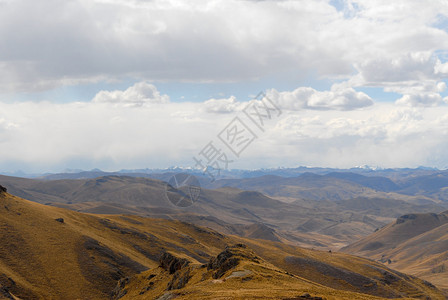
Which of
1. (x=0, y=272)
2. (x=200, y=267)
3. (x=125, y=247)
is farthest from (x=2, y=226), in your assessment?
(x=200, y=267)

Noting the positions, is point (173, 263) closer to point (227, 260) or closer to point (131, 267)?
point (227, 260)

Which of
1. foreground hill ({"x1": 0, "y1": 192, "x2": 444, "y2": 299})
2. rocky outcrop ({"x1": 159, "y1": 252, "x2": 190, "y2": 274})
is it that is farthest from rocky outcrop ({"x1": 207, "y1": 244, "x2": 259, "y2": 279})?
rocky outcrop ({"x1": 159, "y1": 252, "x2": 190, "y2": 274})

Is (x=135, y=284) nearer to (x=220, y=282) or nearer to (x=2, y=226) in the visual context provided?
(x=220, y=282)

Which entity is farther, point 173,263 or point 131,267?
point 131,267

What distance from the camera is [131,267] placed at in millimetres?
85312

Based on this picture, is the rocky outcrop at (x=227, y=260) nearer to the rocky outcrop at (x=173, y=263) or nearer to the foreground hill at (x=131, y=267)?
the foreground hill at (x=131, y=267)

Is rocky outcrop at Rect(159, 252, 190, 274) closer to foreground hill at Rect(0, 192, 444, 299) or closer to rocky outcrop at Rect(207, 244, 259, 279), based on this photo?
foreground hill at Rect(0, 192, 444, 299)

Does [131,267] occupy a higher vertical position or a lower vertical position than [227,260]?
lower

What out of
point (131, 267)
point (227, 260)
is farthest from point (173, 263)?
point (131, 267)

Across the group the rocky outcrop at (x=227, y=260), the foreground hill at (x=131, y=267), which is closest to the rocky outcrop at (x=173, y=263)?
the foreground hill at (x=131, y=267)

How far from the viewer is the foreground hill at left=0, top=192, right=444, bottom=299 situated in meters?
45.5

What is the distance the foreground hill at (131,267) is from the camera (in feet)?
149

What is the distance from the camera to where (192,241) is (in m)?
124

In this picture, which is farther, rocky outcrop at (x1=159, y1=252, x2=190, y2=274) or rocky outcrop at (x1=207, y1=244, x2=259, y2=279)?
rocky outcrop at (x1=159, y1=252, x2=190, y2=274)
